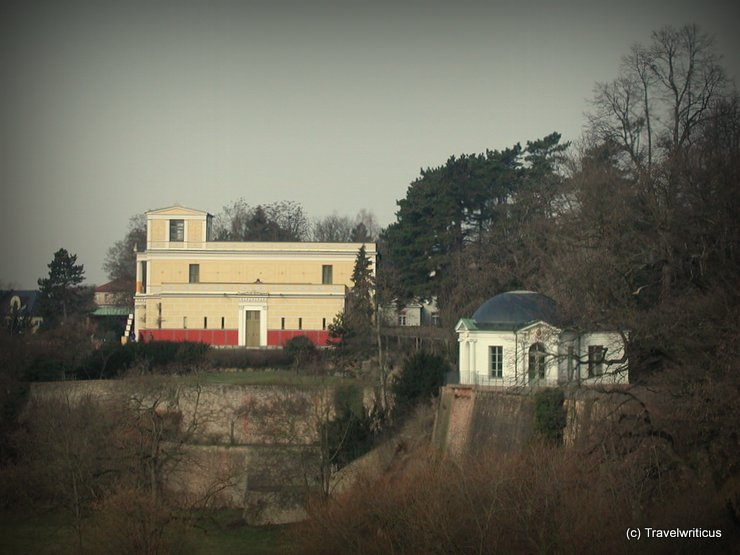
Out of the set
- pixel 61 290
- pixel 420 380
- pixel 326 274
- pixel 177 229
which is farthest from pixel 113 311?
pixel 420 380

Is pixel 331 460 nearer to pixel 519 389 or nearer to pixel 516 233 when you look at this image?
pixel 519 389

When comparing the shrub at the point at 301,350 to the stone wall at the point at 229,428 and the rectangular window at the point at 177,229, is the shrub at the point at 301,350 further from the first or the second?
the rectangular window at the point at 177,229

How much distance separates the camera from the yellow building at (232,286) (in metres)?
48.8

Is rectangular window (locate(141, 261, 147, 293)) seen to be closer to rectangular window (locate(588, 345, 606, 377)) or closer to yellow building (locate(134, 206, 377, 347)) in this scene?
yellow building (locate(134, 206, 377, 347))

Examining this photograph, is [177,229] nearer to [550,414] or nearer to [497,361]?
[497,361]

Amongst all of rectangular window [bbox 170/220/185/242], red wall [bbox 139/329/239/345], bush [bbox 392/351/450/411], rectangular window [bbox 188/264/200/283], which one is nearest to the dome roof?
bush [bbox 392/351/450/411]

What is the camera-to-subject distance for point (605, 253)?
27859 mm

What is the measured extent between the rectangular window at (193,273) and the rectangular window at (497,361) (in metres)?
23.1

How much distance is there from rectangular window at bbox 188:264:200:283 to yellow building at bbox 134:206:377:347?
47 millimetres

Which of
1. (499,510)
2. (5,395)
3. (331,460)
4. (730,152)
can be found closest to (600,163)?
(730,152)

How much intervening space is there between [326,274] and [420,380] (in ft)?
57.8

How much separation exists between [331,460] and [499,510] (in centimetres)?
1274

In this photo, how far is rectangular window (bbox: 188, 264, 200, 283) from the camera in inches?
1998

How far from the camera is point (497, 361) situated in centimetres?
3072
